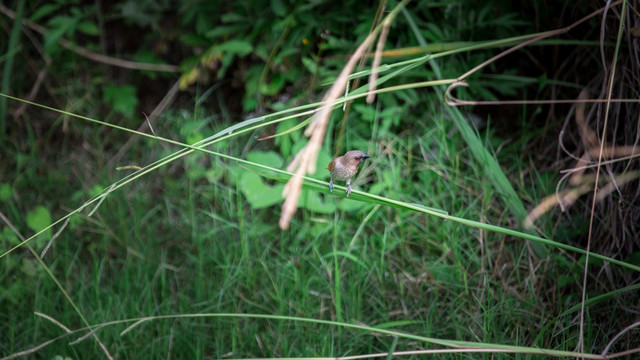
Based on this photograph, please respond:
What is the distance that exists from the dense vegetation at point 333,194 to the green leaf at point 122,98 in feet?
0.06

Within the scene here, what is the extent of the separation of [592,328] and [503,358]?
0.38 meters

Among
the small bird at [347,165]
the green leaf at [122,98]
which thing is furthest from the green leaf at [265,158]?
the green leaf at [122,98]

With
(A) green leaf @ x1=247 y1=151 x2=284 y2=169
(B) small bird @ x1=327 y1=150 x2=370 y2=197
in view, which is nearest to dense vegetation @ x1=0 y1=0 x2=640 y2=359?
(A) green leaf @ x1=247 y1=151 x2=284 y2=169

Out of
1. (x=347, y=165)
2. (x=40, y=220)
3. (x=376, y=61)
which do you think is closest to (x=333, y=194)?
(x=347, y=165)

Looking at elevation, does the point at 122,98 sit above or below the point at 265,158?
above

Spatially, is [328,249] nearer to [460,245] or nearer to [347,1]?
[460,245]

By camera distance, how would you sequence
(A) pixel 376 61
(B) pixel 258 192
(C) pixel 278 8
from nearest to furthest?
(A) pixel 376 61
(B) pixel 258 192
(C) pixel 278 8

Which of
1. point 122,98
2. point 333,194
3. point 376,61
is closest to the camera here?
point 376,61

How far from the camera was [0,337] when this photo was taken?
220 centimetres

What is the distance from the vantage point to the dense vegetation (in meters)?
1.99

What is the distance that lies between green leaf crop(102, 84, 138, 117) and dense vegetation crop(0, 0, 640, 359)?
2 cm

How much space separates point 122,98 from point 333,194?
2349 mm

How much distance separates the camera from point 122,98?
11.3 ft

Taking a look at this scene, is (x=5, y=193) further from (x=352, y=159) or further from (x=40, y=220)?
(x=352, y=159)
